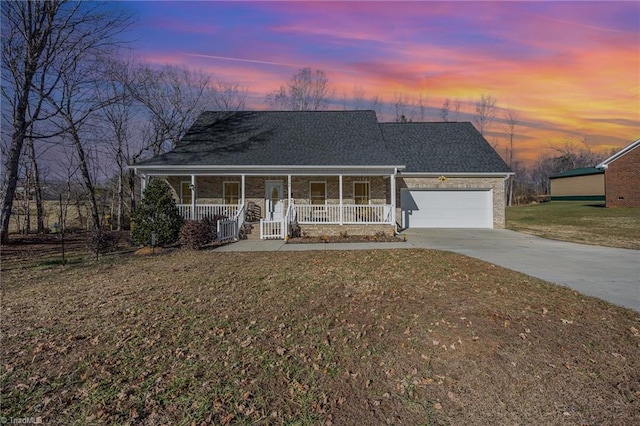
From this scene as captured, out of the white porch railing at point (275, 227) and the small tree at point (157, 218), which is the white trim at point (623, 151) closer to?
the white porch railing at point (275, 227)

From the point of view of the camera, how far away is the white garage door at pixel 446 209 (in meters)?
17.3

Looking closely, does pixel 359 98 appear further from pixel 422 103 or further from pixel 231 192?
pixel 231 192

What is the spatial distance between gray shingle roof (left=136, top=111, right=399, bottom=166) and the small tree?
3362 mm

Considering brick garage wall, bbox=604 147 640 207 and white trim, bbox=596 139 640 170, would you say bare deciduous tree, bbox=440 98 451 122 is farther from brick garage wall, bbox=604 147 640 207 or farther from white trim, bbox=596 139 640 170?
brick garage wall, bbox=604 147 640 207

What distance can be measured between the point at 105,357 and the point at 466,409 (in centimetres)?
372

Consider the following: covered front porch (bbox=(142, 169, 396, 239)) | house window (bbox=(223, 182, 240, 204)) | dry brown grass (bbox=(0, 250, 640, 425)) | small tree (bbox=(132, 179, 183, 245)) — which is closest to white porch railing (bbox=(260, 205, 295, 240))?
covered front porch (bbox=(142, 169, 396, 239))

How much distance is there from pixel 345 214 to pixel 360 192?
8.21 ft

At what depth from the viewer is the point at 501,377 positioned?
324 cm

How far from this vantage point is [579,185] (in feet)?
126

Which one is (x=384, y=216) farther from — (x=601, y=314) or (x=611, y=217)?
(x=611, y=217)

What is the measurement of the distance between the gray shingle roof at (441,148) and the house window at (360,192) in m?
2.33

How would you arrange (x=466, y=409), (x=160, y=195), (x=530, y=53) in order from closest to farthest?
(x=466, y=409), (x=160, y=195), (x=530, y=53)

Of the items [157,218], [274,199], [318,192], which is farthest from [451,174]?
[157,218]

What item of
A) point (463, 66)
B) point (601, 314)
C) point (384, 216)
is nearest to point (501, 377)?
point (601, 314)
